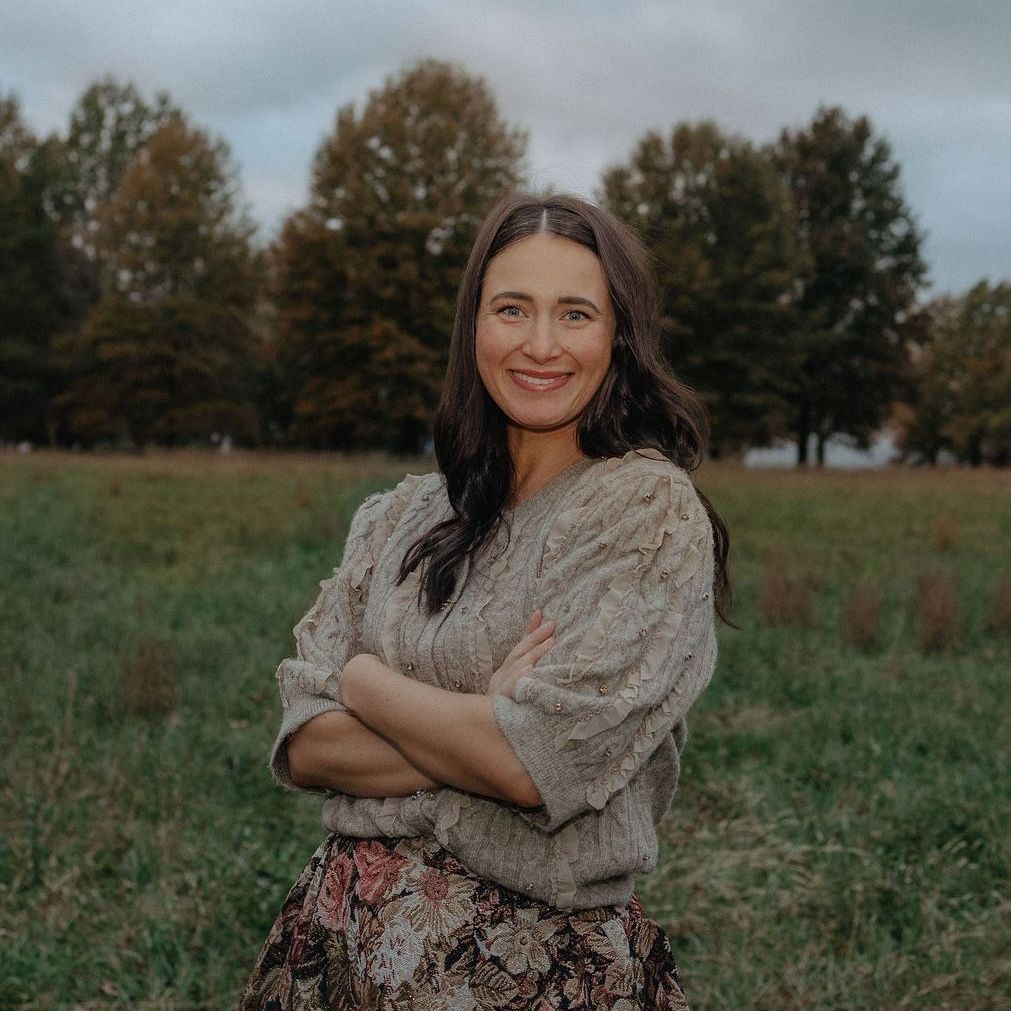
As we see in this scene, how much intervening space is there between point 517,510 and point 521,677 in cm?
41

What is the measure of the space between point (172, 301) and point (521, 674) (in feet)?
128

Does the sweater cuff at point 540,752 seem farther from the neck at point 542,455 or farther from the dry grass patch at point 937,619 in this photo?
the dry grass patch at point 937,619

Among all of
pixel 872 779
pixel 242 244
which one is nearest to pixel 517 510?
pixel 872 779

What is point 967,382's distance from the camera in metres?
58.6

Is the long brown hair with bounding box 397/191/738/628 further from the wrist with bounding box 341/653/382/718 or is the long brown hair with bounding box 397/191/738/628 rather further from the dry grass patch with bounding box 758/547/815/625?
the dry grass patch with bounding box 758/547/815/625

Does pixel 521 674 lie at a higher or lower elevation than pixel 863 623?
higher

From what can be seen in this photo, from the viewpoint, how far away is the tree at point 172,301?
1543 inches

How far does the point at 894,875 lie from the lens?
14.1 ft

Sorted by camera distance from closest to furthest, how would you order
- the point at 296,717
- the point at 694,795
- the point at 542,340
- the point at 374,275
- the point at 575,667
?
the point at 575,667
the point at 542,340
the point at 296,717
the point at 694,795
the point at 374,275

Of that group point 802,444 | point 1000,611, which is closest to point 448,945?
point 1000,611

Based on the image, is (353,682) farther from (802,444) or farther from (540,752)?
(802,444)

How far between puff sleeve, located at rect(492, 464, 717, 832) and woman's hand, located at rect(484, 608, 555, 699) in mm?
21

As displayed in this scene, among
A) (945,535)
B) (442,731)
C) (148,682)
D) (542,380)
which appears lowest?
(945,535)

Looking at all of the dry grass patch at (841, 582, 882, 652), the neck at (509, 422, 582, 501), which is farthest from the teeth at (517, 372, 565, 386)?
the dry grass patch at (841, 582, 882, 652)
